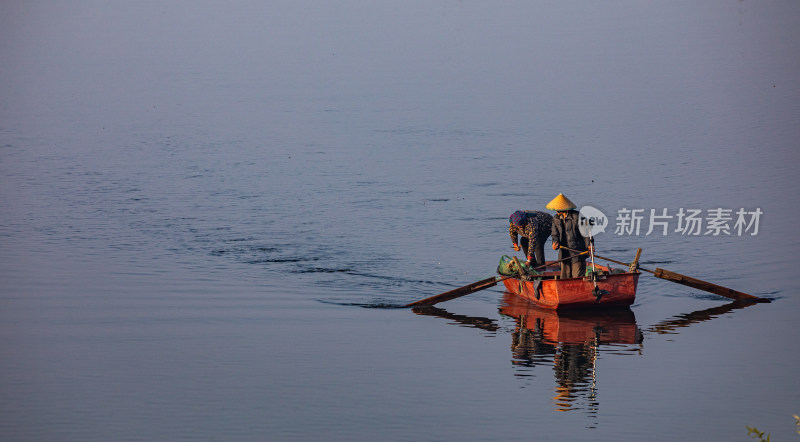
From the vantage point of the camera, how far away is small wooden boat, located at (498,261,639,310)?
18.4 m

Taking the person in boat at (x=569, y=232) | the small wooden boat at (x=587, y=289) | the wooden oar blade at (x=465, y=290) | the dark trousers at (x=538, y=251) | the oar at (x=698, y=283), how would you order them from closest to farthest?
1. the small wooden boat at (x=587, y=289)
2. the person in boat at (x=569, y=232)
3. the oar at (x=698, y=283)
4. the wooden oar blade at (x=465, y=290)
5. the dark trousers at (x=538, y=251)

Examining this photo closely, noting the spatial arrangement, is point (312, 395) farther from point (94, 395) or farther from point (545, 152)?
point (545, 152)

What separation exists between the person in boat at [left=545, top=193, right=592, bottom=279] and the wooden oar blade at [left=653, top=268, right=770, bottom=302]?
1334 mm

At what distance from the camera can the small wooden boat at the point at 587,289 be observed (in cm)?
1841

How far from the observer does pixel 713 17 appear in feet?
227

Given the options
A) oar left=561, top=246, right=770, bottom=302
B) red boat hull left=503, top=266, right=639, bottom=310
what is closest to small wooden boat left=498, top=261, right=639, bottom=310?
red boat hull left=503, top=266, right=639, bottom=310

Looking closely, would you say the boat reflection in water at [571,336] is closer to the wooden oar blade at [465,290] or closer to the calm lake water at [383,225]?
the calm lake water at [383,225]

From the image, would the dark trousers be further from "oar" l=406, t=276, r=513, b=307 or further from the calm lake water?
the calm lake water

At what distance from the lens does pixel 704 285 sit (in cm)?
1938

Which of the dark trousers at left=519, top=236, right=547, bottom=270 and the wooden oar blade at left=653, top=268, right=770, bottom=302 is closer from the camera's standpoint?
the wooden oar blade at left=653, top=268, right=770, bottom=302

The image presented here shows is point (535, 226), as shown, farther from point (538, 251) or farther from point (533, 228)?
point (538, 251)

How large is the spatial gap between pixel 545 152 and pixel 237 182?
1110cm

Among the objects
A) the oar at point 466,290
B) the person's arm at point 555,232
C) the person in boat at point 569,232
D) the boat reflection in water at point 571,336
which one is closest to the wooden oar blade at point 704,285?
the boat reflection in water at point 571,336

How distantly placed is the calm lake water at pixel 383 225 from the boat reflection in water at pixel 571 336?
76mm
